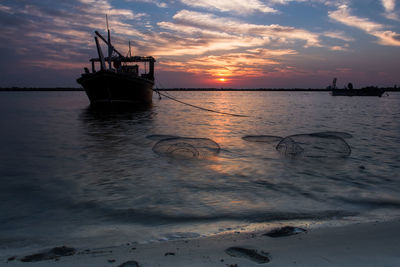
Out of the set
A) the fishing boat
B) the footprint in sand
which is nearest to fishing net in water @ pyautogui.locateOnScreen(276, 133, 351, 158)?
the footprint in sand

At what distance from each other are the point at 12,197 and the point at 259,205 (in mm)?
4275

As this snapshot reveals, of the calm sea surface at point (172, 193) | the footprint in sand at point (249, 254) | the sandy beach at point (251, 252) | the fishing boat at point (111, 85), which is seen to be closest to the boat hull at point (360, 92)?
the fishing boat at point (111, 85)

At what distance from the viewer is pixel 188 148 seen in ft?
26.4

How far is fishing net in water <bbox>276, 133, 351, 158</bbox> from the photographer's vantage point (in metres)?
7.81

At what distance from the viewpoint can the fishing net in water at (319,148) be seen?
781 cm

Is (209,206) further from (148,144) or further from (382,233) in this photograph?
(148,144)

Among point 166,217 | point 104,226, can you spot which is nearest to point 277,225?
point 166,217

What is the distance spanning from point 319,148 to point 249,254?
20.3 ft

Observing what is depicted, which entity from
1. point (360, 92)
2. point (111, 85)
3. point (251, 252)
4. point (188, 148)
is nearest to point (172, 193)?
point (251, 252)

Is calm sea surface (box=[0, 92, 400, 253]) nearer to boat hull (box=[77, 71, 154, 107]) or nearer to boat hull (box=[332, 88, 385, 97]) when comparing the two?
boat hull (box=[77, 71, 154, 107])

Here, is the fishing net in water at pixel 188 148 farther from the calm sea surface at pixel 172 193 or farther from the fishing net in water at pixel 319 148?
the fishing net in water at pixel 319 148

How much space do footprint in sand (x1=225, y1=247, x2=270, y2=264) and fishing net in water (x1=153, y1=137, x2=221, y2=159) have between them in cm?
494

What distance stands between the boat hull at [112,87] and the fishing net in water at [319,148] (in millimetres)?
25763

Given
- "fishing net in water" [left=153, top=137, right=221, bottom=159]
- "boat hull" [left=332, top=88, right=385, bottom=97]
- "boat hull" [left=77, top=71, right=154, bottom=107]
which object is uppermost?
"boat hull" [left=332, top=88, right=385, bottom=97]
